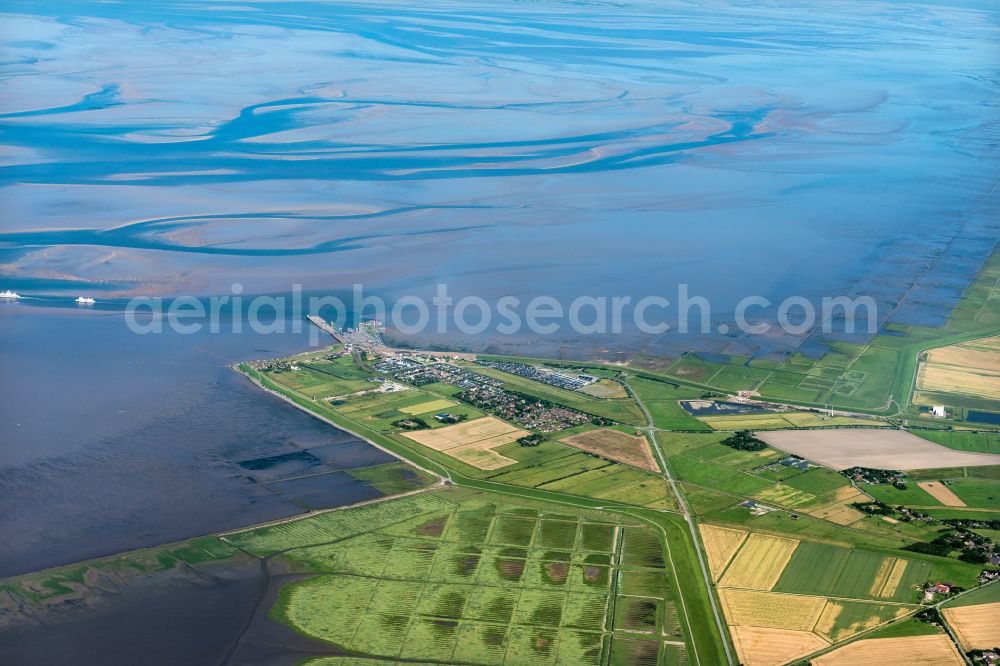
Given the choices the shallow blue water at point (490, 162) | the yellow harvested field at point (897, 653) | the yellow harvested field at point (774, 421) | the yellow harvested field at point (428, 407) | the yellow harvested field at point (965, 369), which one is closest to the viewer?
the yellow harvested field at point (897, 653)

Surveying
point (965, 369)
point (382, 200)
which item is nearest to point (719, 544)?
point (965, 369)

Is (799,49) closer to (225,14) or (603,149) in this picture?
(603,149)

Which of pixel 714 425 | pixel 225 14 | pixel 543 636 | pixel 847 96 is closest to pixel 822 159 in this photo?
pixel 847 96

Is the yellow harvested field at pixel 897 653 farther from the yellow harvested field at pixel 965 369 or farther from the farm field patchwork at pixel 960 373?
the yellow harvested field at pixel 965 369

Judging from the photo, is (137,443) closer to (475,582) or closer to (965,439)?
(475,582)

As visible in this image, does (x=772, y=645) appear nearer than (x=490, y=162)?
Yes

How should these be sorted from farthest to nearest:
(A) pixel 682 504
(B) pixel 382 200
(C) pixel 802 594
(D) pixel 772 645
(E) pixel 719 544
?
1. (B) pixel 382 200
2. (A) pixel 682 504
3. (E) pixel 719 544
4. (C) pixel 802 594
5. (D) pixel 772 645

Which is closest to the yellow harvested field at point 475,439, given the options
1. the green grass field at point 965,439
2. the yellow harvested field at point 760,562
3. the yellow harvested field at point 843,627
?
the yellow harvested field at point 760,562
